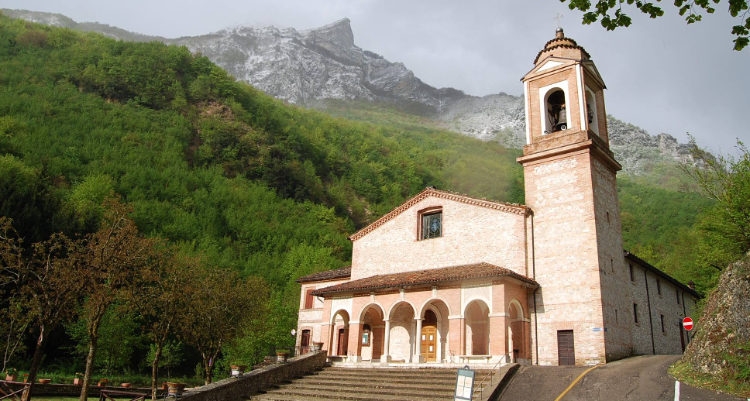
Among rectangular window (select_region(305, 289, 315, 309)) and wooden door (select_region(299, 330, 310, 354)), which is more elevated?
rectangular window (select_region(305, 289, 315, 309))

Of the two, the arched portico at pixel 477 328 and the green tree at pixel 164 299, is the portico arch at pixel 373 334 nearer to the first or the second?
the arched portico at pixel 477 328

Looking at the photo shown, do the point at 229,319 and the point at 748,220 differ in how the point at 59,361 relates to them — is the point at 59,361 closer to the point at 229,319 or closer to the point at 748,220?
the point at 229,319

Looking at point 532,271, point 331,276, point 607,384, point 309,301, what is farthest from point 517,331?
point 309,301

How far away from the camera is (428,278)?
23.3m

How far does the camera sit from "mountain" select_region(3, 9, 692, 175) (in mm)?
130000

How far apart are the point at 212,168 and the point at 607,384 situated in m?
58.6

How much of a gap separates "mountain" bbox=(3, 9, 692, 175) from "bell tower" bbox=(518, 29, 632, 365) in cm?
9716

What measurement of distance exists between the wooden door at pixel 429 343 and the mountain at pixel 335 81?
333 ft

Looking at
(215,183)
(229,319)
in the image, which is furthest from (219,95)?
(229,319)

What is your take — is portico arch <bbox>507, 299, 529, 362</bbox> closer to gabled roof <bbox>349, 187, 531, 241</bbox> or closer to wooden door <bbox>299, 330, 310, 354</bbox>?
gabled roof <bbox>349, 187, 531, 241</bbox>

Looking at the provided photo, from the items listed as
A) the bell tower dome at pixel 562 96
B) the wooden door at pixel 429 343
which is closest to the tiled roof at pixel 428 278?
the wooden door at pixel 429 343

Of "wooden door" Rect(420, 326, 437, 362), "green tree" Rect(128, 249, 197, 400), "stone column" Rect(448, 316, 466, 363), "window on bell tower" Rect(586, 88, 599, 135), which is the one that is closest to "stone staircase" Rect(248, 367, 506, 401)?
"stone column" Rect(448, 316, 466, 363)

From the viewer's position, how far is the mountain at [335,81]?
130000mm

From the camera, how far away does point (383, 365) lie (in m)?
22.8
